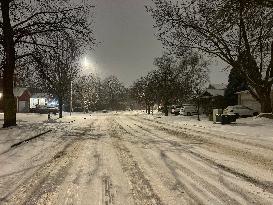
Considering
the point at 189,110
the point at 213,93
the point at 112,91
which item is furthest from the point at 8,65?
the point at 112,91

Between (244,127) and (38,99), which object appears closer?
(244,127)

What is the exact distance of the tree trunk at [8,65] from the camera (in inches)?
945

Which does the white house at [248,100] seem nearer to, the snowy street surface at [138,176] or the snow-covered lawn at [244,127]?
the snow-covered lawn at [244,127]

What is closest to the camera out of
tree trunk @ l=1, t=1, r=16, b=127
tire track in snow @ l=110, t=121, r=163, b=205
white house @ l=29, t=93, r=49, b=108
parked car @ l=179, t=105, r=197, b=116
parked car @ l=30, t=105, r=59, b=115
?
tire track in snow @ l=110, t=121, r=163, b=205

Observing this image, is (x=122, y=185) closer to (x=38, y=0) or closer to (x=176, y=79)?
(x=38, y=0)

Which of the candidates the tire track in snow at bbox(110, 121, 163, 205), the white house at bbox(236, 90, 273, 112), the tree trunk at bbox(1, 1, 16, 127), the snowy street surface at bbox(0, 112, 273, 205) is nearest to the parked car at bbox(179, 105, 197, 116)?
the white house at bbox(236, 90, 273, 112)

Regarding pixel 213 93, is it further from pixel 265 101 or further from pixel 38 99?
pixel 38 99

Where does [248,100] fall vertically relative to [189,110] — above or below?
above

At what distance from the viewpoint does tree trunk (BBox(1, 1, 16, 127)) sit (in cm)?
2402

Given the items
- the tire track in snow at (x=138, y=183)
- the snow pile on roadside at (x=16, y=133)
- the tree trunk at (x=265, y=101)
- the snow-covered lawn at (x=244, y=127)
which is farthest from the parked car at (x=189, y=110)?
the tire track in snow at (x=138, y=183)

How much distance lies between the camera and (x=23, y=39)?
81.8ft

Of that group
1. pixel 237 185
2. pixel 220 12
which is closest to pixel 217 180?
pixel 237 185

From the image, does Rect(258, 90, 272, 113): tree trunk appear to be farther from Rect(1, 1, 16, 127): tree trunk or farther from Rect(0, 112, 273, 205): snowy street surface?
Rect(0, 112, 273, 205): snowy street surface

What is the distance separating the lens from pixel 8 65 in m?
24.4
